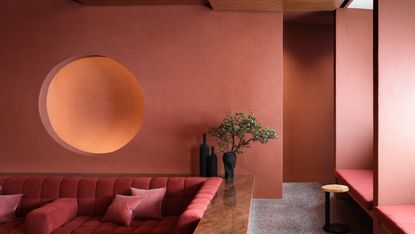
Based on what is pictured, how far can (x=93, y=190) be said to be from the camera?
4961 millimetres

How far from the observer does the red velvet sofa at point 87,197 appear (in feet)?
14.7

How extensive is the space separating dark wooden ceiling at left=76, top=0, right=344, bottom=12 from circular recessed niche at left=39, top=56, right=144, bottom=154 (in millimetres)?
1230

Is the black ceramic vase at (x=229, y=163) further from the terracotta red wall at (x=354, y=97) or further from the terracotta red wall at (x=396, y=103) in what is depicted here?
the terracotta red wall at (x=396, y=103)

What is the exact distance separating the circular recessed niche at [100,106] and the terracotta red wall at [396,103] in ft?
12.1

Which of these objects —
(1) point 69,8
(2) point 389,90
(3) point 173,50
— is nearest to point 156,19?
(3) point 173,50

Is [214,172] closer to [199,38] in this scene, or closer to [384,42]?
[199,38]

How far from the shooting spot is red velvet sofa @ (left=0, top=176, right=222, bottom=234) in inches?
176

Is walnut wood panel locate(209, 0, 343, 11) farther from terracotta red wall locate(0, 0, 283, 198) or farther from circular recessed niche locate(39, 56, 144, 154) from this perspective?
circular recessed niche locate(39, 56, 144, 154)

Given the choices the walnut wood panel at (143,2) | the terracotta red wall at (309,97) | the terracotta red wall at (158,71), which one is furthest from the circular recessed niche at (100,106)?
the terracotta red wall at (309,97)

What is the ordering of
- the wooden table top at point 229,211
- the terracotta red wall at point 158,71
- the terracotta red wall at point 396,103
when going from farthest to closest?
1. the terracotta red wall at point 158,71
2. the terracotta red wall at point 396,103
3. the wooden table top at point 229,211

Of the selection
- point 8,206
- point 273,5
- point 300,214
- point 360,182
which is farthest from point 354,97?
point 8,206

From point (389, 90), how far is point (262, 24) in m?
2.18

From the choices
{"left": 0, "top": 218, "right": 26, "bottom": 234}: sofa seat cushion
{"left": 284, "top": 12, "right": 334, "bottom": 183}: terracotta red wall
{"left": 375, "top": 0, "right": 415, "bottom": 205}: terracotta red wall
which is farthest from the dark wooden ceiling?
{"left": 0, "top": 218, "right": 26, "bottom": 234}: sofa seat cushion

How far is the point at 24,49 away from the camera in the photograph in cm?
615
